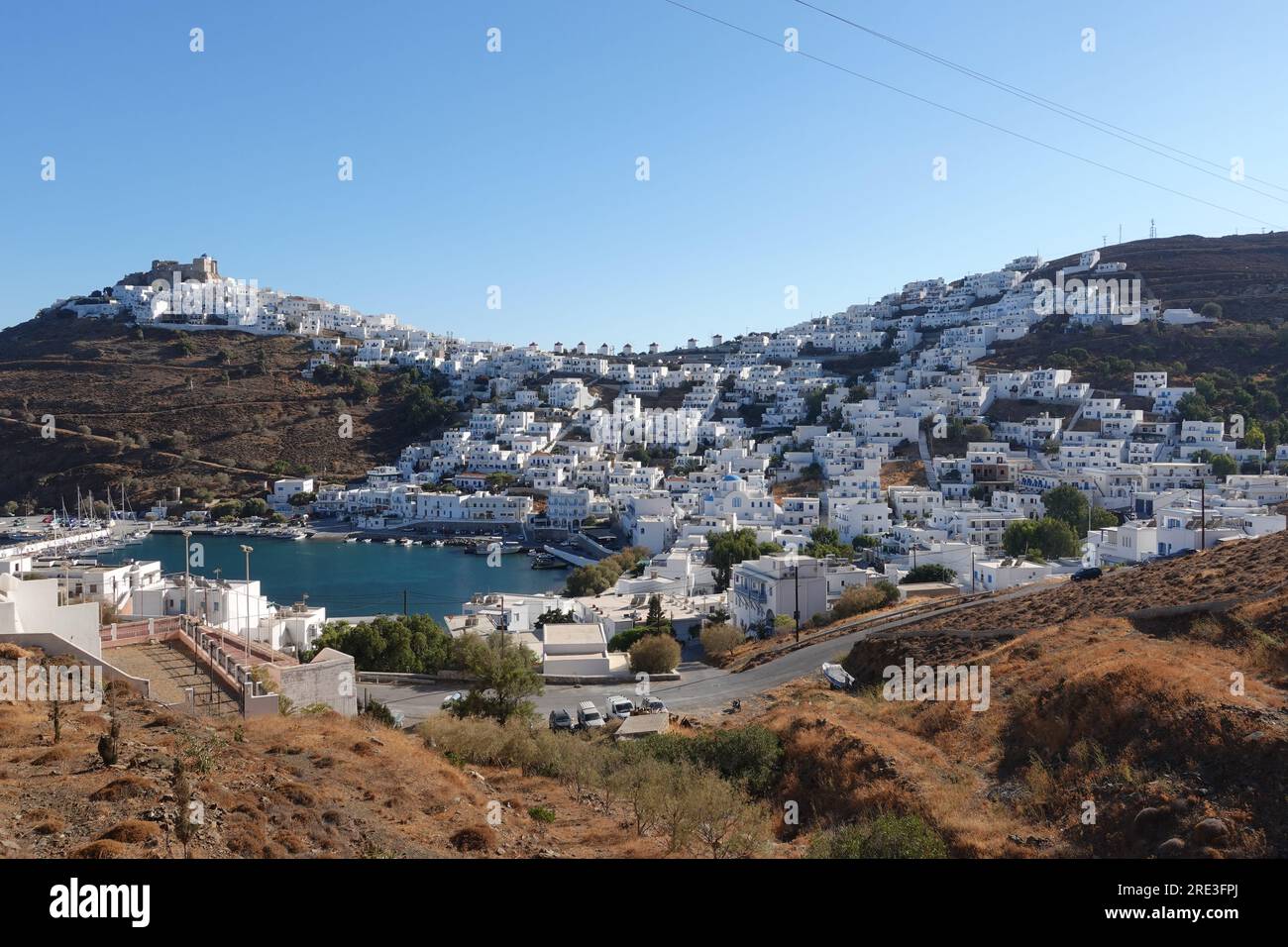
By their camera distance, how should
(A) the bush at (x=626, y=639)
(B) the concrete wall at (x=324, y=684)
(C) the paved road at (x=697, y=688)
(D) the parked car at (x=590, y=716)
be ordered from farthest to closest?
1. (A) the bush at (x=626, y=639)
2. (C) the paved road at (x=697, y=688)
3. (D) the parked car at (x=590, y=716)
4. (B) the concrete wall at (x=324, y=684)

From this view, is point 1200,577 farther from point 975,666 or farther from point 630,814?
point 630,814

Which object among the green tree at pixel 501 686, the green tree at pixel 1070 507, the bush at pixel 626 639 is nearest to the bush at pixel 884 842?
the green tree at pixel 501 686

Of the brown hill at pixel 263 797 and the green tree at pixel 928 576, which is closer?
the brown hill at pixel 263 797

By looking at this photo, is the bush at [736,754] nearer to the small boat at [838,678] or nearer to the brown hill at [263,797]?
the brown hill at [263,797]

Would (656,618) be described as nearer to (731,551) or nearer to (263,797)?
(731,551)
